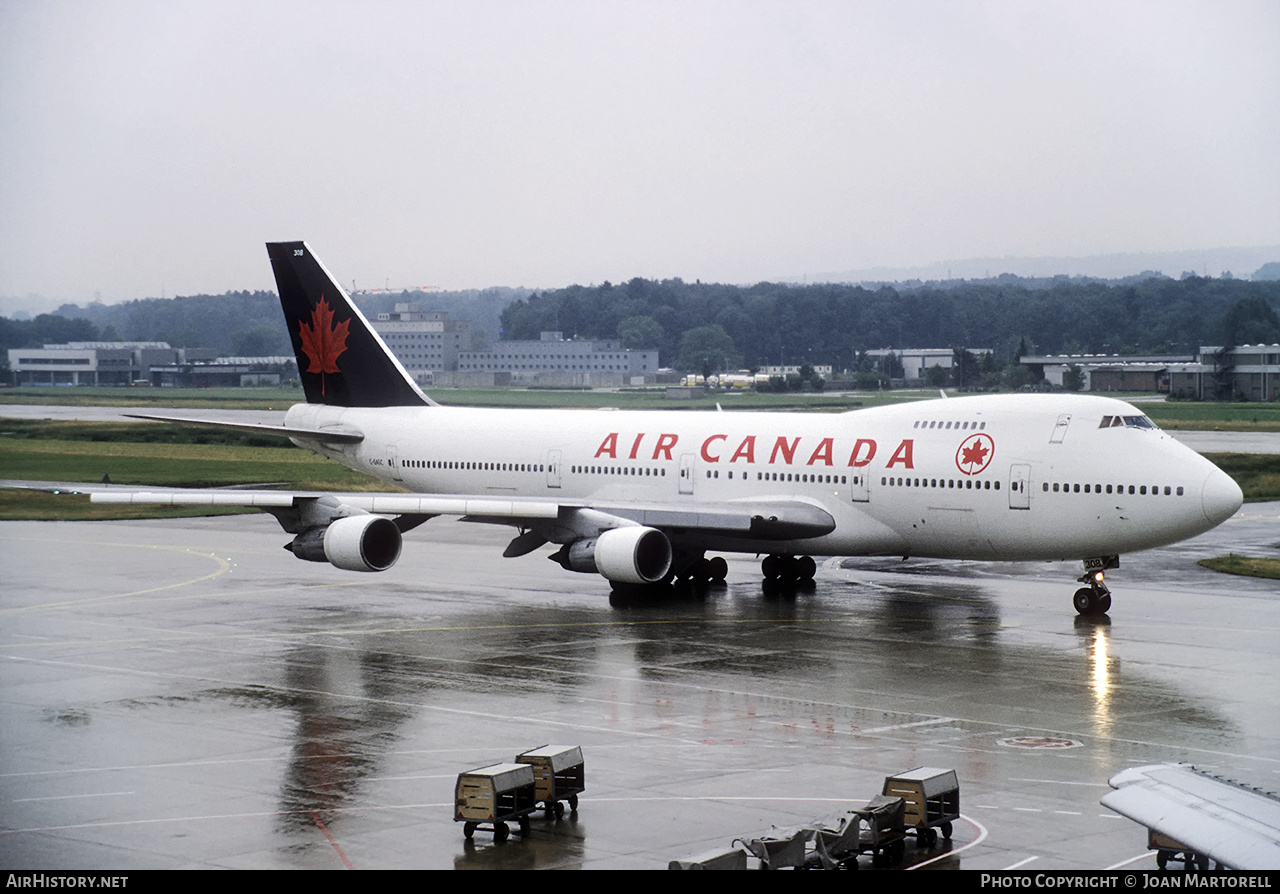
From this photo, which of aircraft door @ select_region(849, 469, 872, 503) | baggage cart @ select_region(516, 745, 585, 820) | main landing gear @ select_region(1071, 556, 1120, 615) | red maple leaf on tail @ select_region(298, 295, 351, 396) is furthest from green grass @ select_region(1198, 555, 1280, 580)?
baggage cart @ select_region(516, 745, 585, 820)

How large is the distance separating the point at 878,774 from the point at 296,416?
110ft

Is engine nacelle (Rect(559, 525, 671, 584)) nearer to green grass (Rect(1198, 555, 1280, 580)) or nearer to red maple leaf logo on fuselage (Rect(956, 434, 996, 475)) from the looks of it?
red maple leaf logo on fuselage (Rect(956, 434, 996, 475))

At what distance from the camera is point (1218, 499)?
117 feet

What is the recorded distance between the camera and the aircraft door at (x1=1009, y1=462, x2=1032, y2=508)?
37.3m

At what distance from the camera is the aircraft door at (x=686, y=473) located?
142 ft

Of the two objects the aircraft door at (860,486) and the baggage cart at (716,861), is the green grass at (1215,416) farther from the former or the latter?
the baggage cart at (716,861)

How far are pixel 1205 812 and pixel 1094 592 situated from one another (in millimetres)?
25289

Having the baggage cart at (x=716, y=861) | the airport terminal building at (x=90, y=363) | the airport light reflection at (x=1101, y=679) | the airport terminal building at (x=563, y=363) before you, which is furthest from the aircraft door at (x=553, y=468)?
the airport terminal building at (x=563, y=363)

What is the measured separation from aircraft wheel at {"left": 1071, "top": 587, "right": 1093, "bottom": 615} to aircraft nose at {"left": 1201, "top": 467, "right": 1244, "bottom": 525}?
3.64 m

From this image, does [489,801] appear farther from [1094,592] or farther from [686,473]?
[686,473]

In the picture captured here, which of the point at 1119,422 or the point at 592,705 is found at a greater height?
the point at 1119,422

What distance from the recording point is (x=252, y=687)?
96.7 ft

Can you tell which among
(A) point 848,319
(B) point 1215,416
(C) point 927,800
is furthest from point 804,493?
(A) point 848,319
